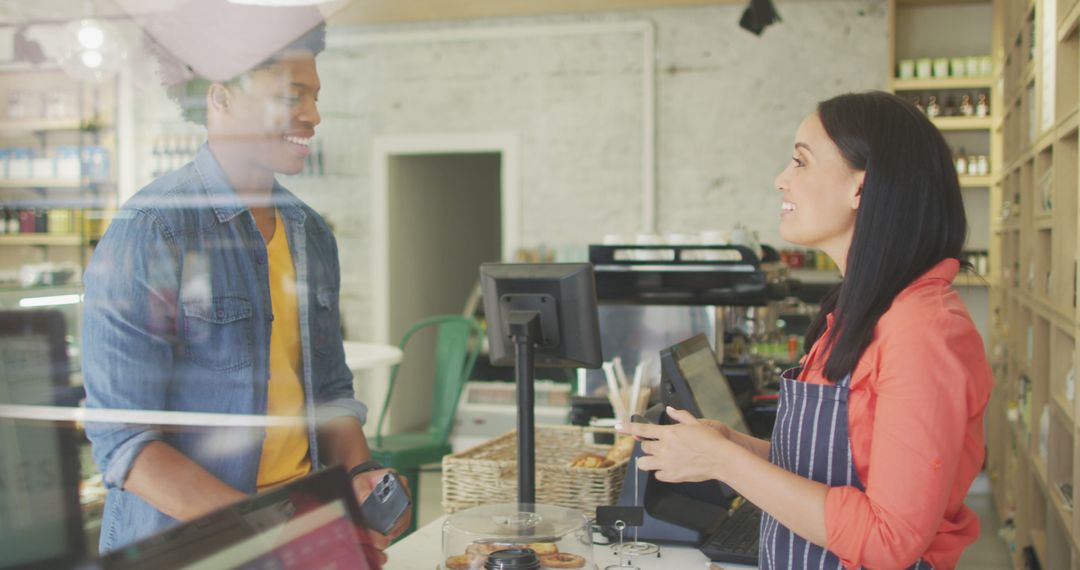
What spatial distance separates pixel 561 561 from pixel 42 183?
997 mm

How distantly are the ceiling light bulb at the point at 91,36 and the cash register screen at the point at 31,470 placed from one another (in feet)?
1.26

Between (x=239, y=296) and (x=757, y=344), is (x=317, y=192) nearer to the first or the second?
(x=239, y=296)

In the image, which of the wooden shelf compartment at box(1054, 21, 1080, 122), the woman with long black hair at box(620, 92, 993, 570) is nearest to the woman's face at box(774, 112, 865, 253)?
the woman with long black hair at box(620, 92, 993, 570)


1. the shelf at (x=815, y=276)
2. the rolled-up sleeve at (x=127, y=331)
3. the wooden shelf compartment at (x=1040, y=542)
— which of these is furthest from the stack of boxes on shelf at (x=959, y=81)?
the rolled-up sleeve at (x=127, y=331)

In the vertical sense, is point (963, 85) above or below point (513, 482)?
above

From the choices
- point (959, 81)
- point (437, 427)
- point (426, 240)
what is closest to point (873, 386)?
point (437, 427)

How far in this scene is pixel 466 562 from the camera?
5.57 feet

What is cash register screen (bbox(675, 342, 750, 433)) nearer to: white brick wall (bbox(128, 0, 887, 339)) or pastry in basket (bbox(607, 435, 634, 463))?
pastry in basket (bbox(607, 435, 634, 463))

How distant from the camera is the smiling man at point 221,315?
52.5 inches

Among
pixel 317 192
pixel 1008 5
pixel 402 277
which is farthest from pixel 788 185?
pixel 402 277

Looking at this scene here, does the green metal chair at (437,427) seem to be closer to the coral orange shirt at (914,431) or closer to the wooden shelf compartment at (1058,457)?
the wooden shelf compartment at (1058,457)

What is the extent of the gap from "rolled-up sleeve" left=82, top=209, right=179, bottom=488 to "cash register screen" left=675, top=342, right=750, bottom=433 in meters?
1.11

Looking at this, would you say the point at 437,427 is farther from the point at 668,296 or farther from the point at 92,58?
the point at 92,58

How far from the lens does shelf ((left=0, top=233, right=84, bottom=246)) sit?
3.80 ft
